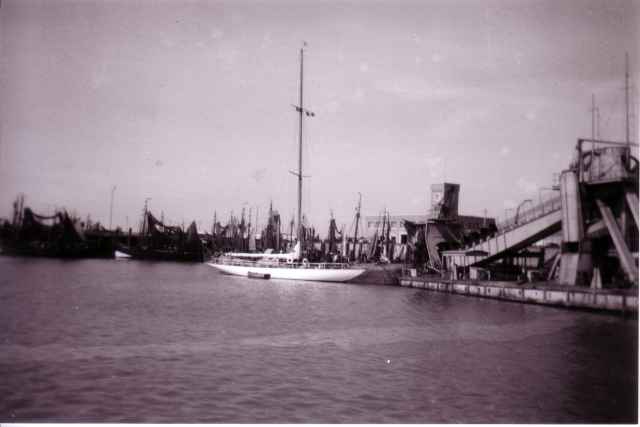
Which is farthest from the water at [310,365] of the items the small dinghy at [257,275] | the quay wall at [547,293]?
the small dinghy at [257,275]

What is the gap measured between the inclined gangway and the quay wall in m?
1.68

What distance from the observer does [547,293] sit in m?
17.3

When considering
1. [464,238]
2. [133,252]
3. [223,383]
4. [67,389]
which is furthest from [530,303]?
[133,252]

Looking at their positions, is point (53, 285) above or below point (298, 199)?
below

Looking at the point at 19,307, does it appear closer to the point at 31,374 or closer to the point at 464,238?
the point at 31,374

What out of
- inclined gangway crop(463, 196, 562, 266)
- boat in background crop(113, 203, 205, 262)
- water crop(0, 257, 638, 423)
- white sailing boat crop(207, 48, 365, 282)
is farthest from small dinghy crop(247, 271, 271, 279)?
boat in background crop(113, 203, 205, 262)

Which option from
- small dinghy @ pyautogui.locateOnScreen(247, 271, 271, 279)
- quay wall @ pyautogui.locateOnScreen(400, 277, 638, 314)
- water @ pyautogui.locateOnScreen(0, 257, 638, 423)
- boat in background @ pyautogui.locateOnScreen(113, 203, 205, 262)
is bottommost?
water @ pyautogui.locateOnScreen(0, 257, 638, 423)

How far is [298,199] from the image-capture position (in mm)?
29859

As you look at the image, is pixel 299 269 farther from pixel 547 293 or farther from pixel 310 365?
pixel 310 365

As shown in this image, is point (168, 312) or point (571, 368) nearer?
point (571, 368)

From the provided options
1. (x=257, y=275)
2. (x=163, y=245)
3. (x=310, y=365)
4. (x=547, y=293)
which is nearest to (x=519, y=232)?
(x=547, y=293)

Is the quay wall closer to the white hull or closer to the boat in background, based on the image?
the white hull

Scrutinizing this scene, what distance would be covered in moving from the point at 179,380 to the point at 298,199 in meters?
22.3

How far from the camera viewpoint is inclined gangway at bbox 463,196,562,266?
1858 centimetres
